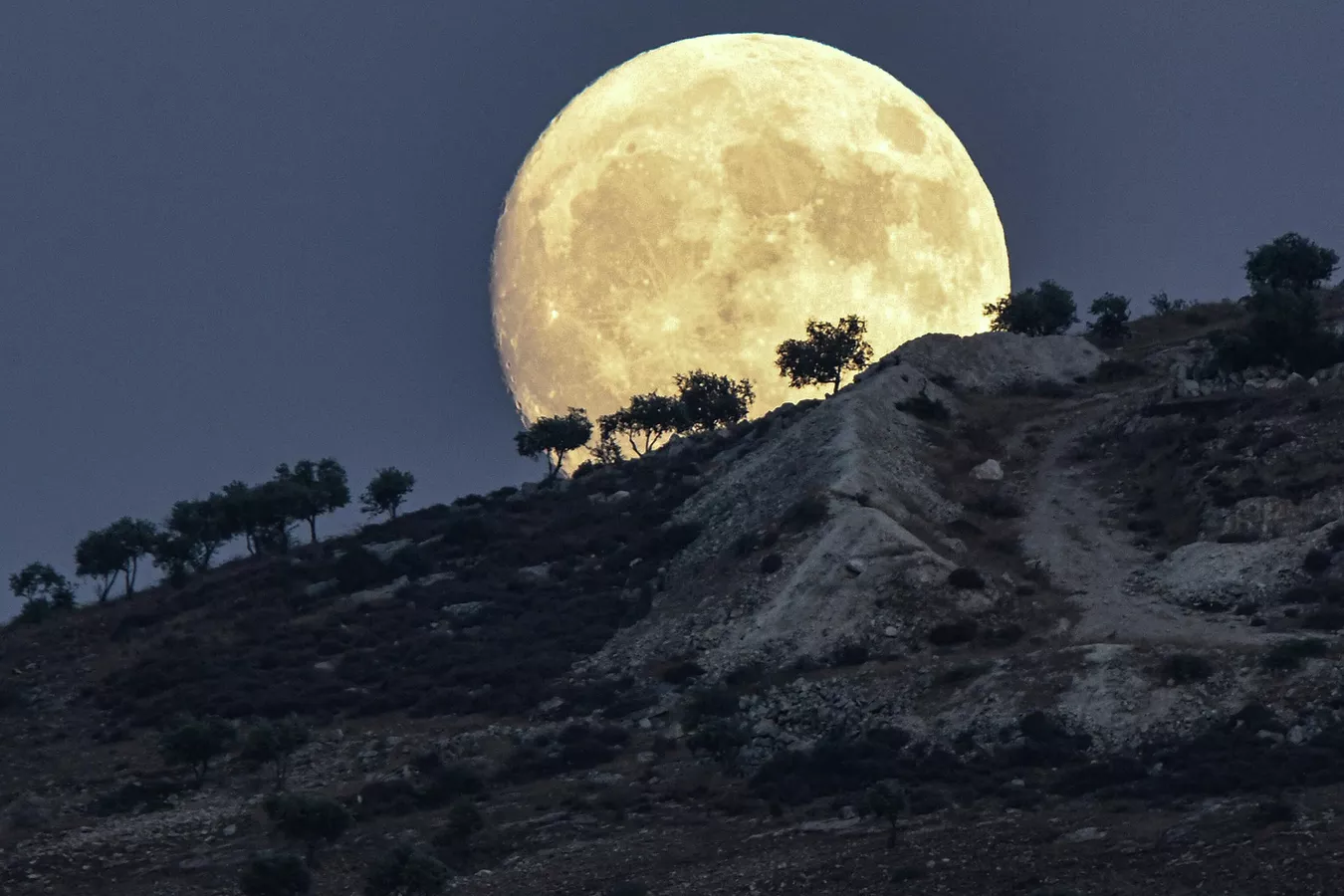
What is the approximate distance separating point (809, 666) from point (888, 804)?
60.2 feet

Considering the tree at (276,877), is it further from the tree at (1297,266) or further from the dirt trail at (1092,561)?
the tree at (1297,266)

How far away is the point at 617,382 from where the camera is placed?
11738 centimetres

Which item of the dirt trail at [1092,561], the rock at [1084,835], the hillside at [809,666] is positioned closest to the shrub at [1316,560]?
the hillside at [809,666]

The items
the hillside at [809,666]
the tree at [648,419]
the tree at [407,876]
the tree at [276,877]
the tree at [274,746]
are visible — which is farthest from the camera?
the tree at [648,419]

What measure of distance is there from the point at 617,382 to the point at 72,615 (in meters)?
33.1

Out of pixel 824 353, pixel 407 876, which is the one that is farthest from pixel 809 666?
pixel 824 353

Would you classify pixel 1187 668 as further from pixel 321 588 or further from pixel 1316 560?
pixel 321 588

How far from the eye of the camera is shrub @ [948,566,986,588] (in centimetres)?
7769

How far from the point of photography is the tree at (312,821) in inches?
2354

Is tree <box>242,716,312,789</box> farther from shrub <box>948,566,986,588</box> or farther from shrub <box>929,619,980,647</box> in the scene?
shrub <box>948,566,986,588</box>

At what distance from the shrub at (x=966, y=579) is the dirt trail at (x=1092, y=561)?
3.85m

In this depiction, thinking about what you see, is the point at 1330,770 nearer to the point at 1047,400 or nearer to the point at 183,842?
the point at 183,842

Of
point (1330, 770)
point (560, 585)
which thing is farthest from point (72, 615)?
point (1330, 770)

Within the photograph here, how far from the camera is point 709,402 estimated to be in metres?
121
